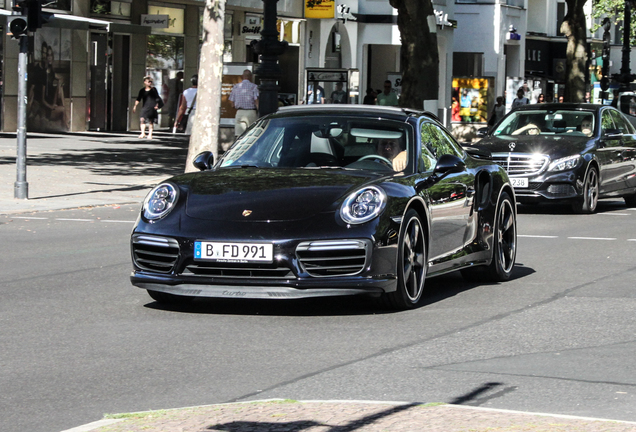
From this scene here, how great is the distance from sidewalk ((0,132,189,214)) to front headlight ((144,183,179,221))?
315 inches

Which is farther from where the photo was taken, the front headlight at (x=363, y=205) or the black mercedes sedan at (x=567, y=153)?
the black mercedes sedan at (x=567, y=153)

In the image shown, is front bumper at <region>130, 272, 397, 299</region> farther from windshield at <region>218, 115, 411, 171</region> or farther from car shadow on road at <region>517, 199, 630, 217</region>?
car shadow on road at <region>517, 199, 630, 217</region>

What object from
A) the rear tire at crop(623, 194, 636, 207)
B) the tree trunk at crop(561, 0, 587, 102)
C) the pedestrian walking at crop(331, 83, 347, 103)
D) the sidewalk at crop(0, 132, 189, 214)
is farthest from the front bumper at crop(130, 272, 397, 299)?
the tree trunk at crop(561, 0, 587, 102)

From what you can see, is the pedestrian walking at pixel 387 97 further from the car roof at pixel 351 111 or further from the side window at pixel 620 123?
the car roof at pixel 351 111

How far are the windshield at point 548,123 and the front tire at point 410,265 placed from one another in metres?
9.89

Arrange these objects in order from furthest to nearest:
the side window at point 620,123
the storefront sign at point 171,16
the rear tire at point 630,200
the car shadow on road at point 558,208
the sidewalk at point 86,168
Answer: the storefront sign at point 171,16 < the rear tire at point 630,200 < the side window at point 620,123 < the sidewalk at point 86,168 < the car shadow on road at point 558,208

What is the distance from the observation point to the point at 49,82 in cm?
3466

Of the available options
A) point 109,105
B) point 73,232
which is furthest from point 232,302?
point 109,105

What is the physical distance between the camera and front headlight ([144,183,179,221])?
26.6 feet

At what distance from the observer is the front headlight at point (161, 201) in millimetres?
8094

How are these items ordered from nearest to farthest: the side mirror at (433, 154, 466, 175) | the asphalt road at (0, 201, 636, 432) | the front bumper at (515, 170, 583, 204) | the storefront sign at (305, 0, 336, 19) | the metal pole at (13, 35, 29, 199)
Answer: the asphalt road at (0, 201, 636, 432) → the side mirror at (433, 154, 466, 175) → the front bumper at (515, 170, 583, 204) → the metal pole at (13, 35, 29, 199) → the storefront sign at (305, 0, 336, 19)

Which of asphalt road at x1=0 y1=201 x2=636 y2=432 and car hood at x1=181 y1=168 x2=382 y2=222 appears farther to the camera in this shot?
car hood at x1=181 y1=168 x2=382 y2=222

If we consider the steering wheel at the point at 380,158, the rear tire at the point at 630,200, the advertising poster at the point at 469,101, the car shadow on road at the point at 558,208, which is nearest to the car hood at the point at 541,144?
the car shadow on road at the point at 558,208

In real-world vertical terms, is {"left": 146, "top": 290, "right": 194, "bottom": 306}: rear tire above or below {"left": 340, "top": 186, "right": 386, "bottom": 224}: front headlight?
below
